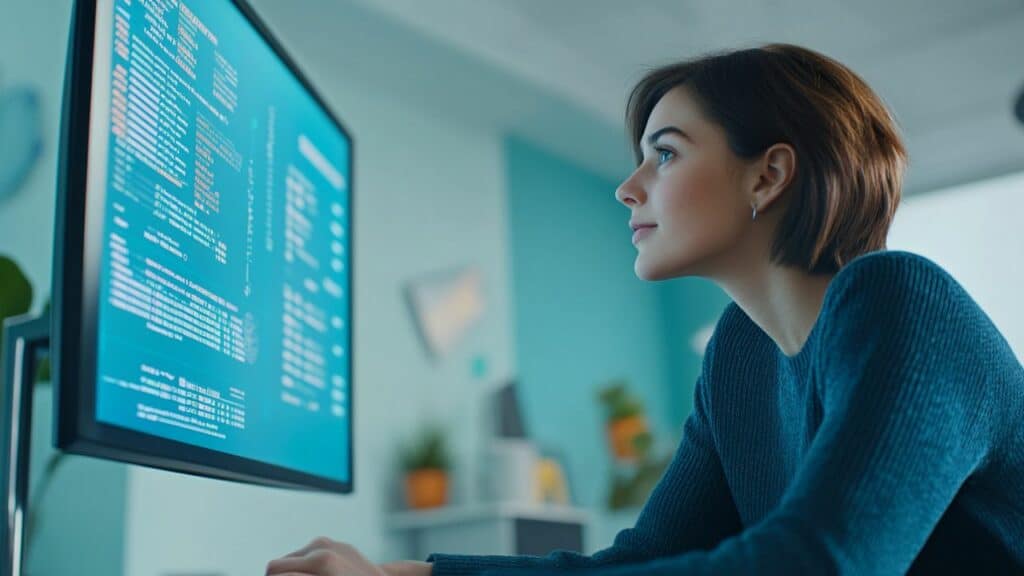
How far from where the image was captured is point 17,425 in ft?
3.53

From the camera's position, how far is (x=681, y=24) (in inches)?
149

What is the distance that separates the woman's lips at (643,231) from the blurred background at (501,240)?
1472 mm

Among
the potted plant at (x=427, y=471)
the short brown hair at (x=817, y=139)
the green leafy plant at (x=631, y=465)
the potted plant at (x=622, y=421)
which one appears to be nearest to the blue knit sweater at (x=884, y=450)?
the short brown hair at (x=817, y=139)

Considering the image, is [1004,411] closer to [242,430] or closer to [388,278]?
[242,430]

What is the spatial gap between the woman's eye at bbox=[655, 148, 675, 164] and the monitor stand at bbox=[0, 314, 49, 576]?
2.19ft

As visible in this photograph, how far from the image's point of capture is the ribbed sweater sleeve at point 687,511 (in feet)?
3.87

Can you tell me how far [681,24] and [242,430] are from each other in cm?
297

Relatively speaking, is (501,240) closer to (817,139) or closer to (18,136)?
(18,136)

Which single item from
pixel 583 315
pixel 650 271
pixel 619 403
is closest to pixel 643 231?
pixel 650 271

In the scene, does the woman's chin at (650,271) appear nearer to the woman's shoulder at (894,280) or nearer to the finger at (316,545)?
the woman's shoulder at (894,280)

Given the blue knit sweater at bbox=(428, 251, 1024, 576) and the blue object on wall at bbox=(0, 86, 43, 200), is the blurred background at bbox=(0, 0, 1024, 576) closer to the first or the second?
the blue object on wall at bbox=(0, 86, 43, 200)

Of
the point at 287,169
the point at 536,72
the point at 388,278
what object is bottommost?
the point at 287,169

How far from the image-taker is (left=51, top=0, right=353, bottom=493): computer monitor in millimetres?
886

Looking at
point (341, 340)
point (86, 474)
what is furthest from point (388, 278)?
point (341, 340)
